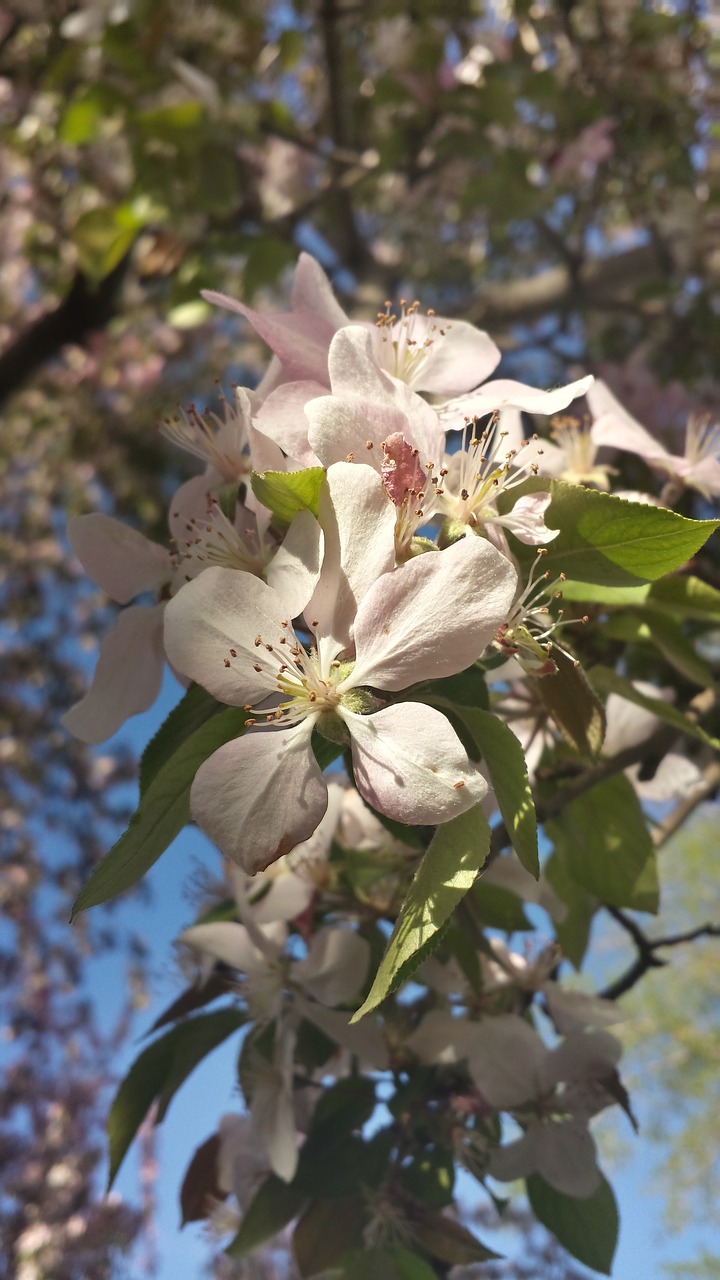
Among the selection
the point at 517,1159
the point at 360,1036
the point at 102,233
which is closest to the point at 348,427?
the point at 360,1036

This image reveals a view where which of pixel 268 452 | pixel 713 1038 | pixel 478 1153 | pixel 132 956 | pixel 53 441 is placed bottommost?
pixel 713 1038

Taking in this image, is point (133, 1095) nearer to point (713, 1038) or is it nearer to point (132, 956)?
point (132, 956)

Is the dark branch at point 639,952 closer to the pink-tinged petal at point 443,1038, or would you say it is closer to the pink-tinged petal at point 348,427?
the pink-tinged petal at point 443,1038

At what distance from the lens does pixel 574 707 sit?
18.6 inches

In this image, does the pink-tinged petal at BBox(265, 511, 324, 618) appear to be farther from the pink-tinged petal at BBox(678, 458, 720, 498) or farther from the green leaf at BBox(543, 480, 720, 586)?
the pink-tinged petal at BBox(678, 458, 720, 498)

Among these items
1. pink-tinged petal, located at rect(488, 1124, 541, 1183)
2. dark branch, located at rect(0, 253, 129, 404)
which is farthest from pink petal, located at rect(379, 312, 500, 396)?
dark branch, located at rect(0, 253, 129, 404)

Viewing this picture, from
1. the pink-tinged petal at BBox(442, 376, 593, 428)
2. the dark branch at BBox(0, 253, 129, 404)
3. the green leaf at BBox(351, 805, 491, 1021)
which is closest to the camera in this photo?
the green leaf at BBox(351, 805, 491, 1021)

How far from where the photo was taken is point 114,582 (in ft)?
1.68

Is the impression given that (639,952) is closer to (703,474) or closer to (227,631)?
(703,474)

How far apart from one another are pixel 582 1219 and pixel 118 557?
51 centimetres

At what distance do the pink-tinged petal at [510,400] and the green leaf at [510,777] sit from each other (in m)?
0.14

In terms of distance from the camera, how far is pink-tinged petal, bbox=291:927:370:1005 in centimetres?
60

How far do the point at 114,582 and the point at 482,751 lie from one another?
0.69 ft

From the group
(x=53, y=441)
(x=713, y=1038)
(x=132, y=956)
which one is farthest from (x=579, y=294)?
(x=713, y=1038)
